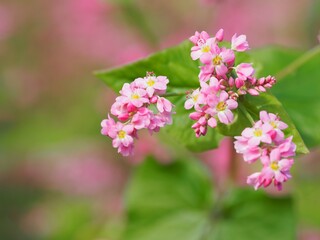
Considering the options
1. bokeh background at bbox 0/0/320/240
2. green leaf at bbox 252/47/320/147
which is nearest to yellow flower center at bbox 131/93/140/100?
green leaf at bbox 252/47/320/147

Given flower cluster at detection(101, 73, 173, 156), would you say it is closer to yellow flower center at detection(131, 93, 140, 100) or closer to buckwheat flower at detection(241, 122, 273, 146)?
yellow flower center at detection(131, 93, 140, 100)

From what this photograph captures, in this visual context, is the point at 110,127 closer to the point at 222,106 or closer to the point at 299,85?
the point at 222,106

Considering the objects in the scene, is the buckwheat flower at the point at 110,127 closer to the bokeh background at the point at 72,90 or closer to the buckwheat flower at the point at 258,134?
the buckwheat flower at the point at 258,134

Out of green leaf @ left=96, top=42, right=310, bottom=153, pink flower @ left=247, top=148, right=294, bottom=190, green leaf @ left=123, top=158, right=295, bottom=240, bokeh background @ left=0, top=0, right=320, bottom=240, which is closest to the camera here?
pink flower @ left=247, top=148, right=294, bottom=190

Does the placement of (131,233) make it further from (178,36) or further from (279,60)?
(178,36)

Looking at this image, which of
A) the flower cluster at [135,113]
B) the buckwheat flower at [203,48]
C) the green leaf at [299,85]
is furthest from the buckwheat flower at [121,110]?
the green leaf at [299,85]

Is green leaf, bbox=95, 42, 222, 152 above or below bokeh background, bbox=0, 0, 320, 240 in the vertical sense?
below
